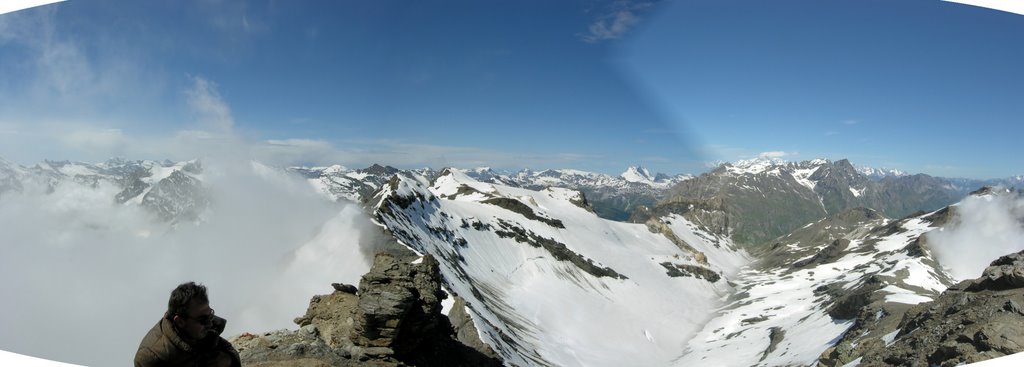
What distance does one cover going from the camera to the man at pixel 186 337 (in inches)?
162

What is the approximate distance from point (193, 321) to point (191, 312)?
0.35 ft

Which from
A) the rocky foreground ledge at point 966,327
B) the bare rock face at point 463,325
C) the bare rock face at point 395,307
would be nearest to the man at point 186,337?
the bare rock face at point 395,307

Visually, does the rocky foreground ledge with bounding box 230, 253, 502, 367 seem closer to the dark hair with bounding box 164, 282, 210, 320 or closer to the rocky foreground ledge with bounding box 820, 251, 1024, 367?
the dark hair with bounding box 164, 282, 210, 320

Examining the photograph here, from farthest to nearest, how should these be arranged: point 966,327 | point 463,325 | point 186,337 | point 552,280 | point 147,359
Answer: point 552,280 → point 463,325 → point 966,327 → point 186,337 → point 147,359

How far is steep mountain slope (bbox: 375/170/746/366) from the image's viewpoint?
69.0 m

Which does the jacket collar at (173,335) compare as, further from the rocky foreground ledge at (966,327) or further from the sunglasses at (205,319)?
the rocky foreground ledge at (966,327)

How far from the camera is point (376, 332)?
1345cm

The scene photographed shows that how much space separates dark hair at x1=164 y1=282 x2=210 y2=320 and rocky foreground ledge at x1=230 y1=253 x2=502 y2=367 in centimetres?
740

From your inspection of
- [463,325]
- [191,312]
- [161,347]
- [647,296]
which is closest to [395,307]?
[191,312]

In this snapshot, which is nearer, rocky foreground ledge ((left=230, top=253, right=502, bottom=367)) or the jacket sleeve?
the jacket sleeve

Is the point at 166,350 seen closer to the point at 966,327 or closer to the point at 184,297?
the point at 184,297

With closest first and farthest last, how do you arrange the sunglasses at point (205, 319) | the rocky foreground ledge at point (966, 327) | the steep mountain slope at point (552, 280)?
the sunglasses at point (205, 319), the rocky foreground ledge at point (966, 327), the steep mountain slope at point (552, 280)

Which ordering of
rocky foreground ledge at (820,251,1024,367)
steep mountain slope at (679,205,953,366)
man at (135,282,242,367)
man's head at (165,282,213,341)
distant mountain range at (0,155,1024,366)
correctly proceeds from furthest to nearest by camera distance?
steep mountain slope at (679,205,953,366) < distant mountain range at (0,155,1024,366) < rocky foreground ledge at (820,251,1024,367) < man's head at (165,282,213,341) < man at (135,282,242,367)

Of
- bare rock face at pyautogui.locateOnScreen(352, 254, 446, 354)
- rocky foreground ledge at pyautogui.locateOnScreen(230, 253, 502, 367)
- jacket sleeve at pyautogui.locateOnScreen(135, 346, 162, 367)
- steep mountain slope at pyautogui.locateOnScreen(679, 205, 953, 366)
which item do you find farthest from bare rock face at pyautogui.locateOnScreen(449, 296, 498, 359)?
steep mountain slope at pyautogui.locateOnScreen(679, 205, 953, 366)
